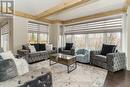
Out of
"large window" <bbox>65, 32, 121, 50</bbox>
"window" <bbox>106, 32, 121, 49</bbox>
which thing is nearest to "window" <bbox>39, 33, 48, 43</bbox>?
"large window" <bbox>65, 32, 121, 50</bbox>

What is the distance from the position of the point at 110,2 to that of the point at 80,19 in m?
2.51

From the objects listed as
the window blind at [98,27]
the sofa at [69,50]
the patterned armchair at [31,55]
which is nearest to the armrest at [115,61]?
the window blind at [98,27]

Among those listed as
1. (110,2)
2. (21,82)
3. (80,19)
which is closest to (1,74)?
(21,82)

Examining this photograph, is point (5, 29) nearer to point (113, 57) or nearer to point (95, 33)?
point (95, 33)

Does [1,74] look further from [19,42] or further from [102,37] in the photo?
[102,37]

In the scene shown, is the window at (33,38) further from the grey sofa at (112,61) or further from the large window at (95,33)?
the grey sofa at (112,61)

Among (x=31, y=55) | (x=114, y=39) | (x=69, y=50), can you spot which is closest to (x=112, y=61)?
(x=114, y=39)

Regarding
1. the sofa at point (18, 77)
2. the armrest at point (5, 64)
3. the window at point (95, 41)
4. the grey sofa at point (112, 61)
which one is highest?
the window at point (95, 41)

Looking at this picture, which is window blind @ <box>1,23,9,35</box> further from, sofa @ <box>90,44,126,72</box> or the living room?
sofa @ <box>90,44,126,72</box>

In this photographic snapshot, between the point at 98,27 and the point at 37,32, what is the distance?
3650 mm

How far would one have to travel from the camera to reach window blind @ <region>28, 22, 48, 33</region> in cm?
647

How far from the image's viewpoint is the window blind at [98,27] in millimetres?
4961

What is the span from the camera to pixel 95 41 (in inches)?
232

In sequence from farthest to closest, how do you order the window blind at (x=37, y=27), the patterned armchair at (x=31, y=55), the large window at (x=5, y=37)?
the large window at (x=5, y=37)
the window blind at (x=37, y=27)
the patterned armchair at (x=31, y=55)
